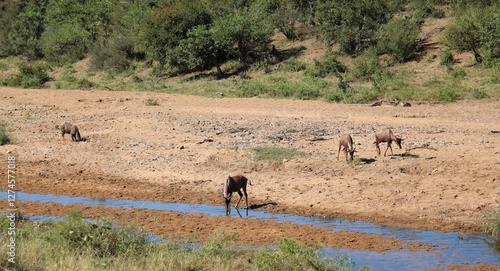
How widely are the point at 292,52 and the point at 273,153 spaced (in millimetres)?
23566

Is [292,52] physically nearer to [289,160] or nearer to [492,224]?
[289,160]

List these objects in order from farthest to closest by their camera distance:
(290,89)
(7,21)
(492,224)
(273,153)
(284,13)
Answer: (7,21), (284,13), (290,89), (273,153), (492,224)

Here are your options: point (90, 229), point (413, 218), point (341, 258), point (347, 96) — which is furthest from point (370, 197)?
point (347, 96)

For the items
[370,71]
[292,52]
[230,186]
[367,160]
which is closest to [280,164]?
[367,160]

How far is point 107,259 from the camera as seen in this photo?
6777mm

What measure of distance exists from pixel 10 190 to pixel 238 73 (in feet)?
72.5

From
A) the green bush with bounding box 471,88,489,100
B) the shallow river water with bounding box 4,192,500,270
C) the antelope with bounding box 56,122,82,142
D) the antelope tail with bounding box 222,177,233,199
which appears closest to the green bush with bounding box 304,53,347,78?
the green bush with bounding box 471,88,489,100

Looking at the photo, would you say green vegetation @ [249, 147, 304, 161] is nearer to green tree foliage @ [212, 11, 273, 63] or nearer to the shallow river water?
the shallow river water

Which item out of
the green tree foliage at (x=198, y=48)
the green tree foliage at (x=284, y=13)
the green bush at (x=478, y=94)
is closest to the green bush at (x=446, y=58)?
the green bush at (x=478, y=94)

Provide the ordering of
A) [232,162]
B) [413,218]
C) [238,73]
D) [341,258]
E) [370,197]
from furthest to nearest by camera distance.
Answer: [238,73] → [232,162] → [370,197] → [413,218] → [341,258]

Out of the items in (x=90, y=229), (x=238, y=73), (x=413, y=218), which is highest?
(x=238, y=73)

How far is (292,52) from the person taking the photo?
36.1 meters

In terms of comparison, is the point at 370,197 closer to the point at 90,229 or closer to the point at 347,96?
the point at 90,229

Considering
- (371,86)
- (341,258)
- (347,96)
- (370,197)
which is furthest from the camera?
(371,86)
